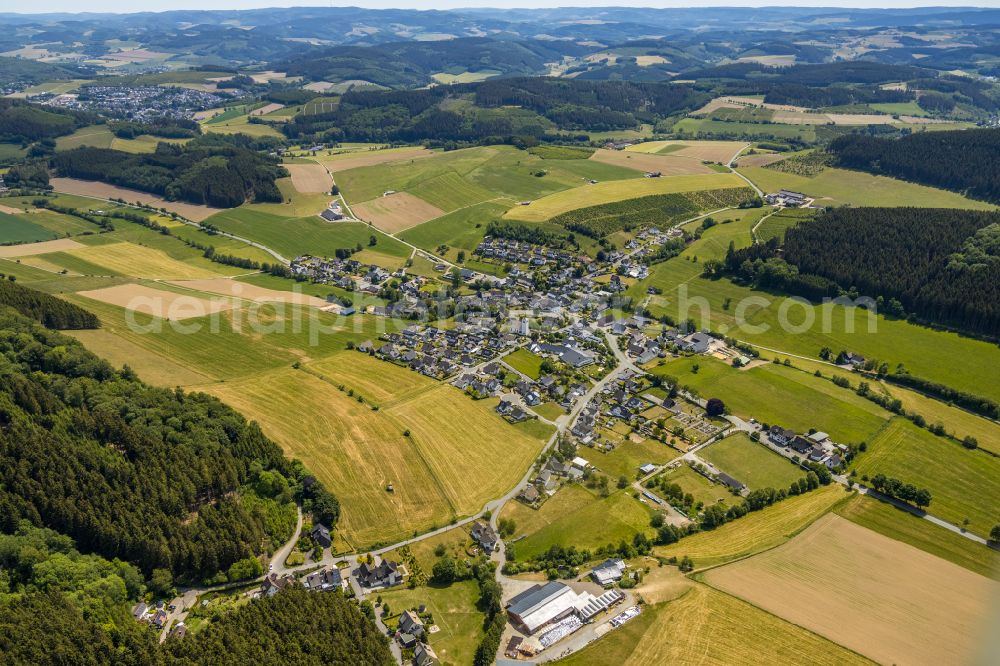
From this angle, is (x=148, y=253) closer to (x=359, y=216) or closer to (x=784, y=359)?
(x=359, y=216)

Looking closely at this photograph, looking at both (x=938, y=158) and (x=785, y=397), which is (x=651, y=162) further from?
(x=785, y=397)

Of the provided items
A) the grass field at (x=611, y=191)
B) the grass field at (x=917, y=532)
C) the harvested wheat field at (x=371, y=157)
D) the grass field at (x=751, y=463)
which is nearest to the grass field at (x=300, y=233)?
the grass field at (x=611, y=191)

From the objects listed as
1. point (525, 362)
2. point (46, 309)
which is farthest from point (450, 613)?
point (46, 309)

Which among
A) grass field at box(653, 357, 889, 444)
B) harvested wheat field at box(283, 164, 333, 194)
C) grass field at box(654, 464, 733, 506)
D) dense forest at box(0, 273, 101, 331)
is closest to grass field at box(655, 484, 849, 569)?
grass field at box(654, 464, 733, 506)

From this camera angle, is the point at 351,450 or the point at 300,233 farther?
the point at 300,233

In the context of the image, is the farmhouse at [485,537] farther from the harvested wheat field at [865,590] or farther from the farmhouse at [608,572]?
the harvested wheat field at [865,590]
